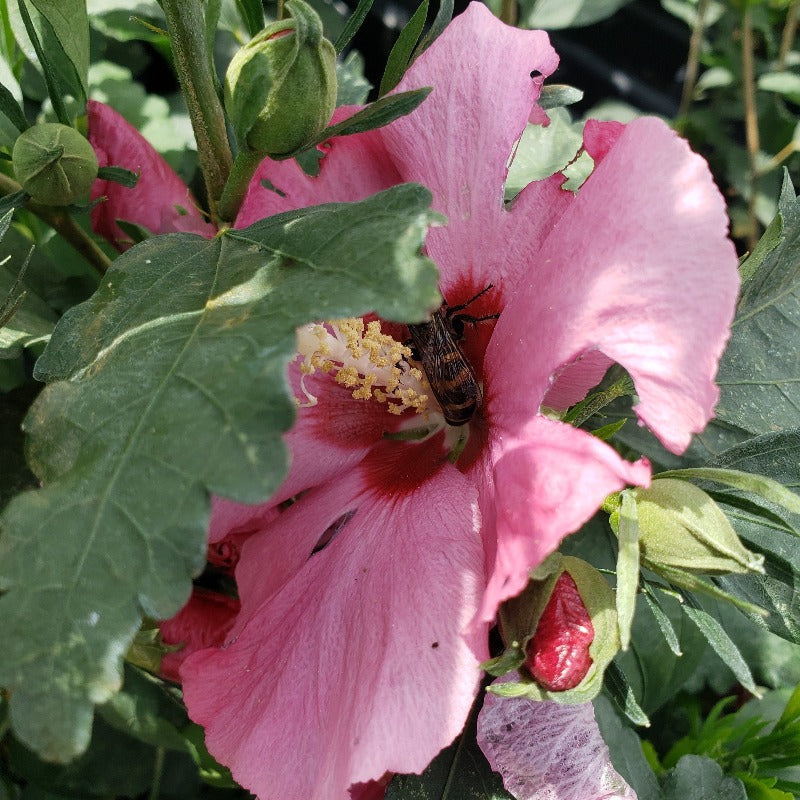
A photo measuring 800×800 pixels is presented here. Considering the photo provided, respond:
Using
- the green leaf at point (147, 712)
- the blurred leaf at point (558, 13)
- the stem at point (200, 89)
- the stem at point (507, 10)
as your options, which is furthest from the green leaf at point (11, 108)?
the blurred leaf at point (558, 13)

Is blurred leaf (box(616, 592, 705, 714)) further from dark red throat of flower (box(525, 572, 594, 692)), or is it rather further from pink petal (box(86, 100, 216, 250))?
pink petal (box(86, 100, 216, 250))

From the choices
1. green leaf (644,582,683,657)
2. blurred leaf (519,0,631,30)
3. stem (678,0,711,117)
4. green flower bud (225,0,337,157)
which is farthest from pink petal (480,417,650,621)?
stem (678,0,711,117)

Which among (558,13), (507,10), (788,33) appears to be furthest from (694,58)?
(507,10)

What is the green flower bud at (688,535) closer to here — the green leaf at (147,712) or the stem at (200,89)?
the stem at (200,89)

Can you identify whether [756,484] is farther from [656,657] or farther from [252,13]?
[252,13]

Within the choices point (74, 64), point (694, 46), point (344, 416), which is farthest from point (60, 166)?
point (694, 46)

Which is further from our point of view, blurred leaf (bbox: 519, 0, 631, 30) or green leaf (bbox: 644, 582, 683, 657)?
blurred leaf (bbox: 519, 0, 631, 30)
